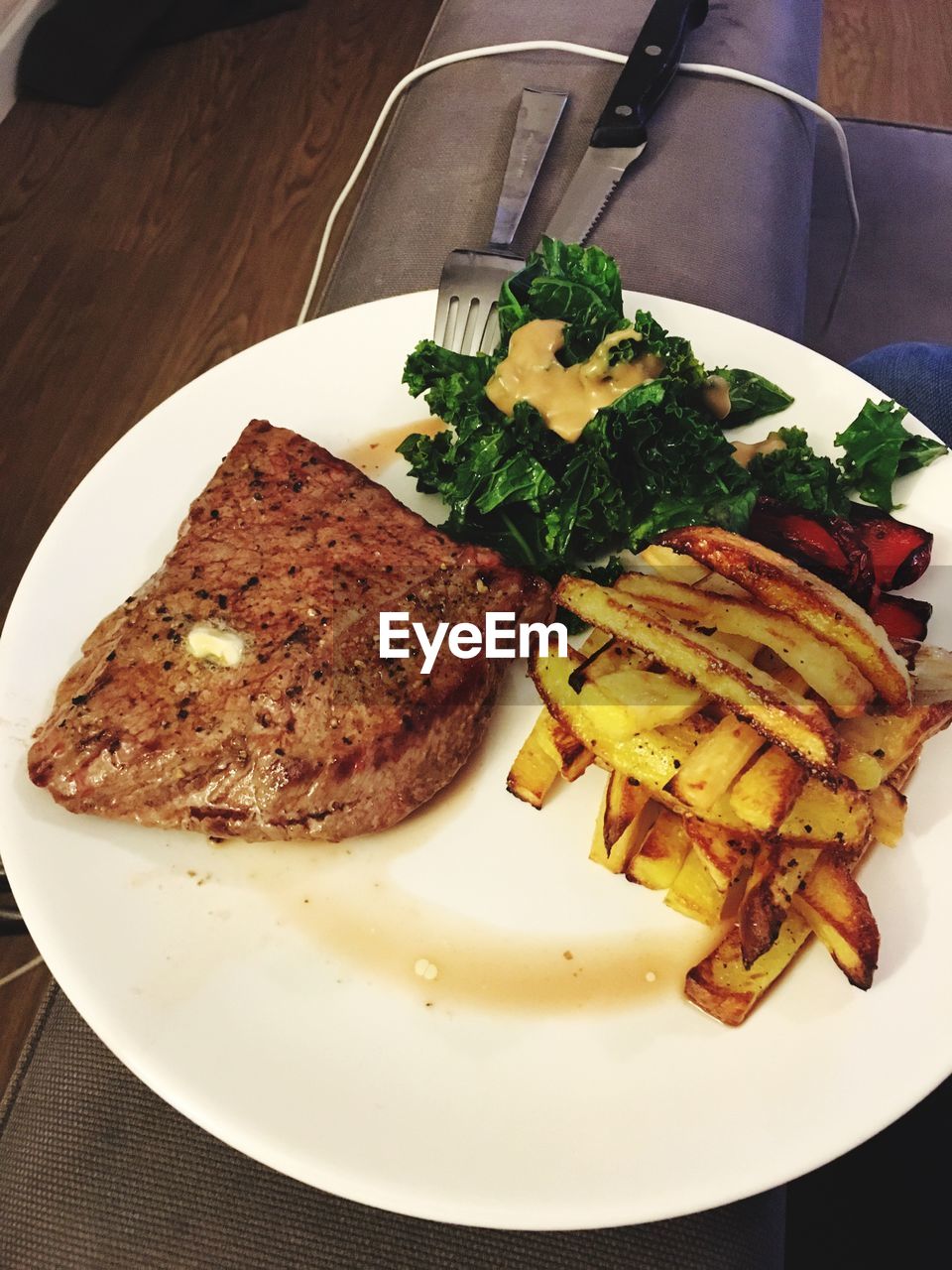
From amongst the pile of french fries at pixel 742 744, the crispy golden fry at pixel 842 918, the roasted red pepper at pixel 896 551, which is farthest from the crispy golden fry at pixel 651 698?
the roasted red pepper at pixel 896 551

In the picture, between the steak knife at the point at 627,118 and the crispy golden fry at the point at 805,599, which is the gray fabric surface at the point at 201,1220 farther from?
the steak knife at the point at 627,118

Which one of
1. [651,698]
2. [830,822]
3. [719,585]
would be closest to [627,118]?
[719,585]

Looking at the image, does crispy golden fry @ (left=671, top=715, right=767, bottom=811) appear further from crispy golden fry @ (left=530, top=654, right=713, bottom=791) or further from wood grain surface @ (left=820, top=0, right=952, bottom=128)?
wood grain surface @ (left=820, top=0, right=952, bottom=128)

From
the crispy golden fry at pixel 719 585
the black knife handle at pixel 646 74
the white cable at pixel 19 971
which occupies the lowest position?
the white cable at pixel 19 971

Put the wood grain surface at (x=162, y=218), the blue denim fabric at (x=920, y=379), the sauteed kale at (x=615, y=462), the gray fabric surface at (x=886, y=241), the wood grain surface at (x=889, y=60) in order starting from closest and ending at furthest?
the sauteed kale at (x=615, y=462) → the blue denim fabric at (x=920, y=379) → the gray fabric surface at (x=886, y=241) → the wood grain surface at (x=162, y=218) → the wood grain surface at (x=889, y=60)

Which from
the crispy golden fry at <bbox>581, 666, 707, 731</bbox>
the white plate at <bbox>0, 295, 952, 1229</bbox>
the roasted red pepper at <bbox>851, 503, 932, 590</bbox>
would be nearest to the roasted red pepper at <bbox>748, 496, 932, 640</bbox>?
the roasted red pepper at <bbox>851, 503, 932, 590</bbox>

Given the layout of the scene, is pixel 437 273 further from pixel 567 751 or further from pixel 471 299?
pixel 567 751
